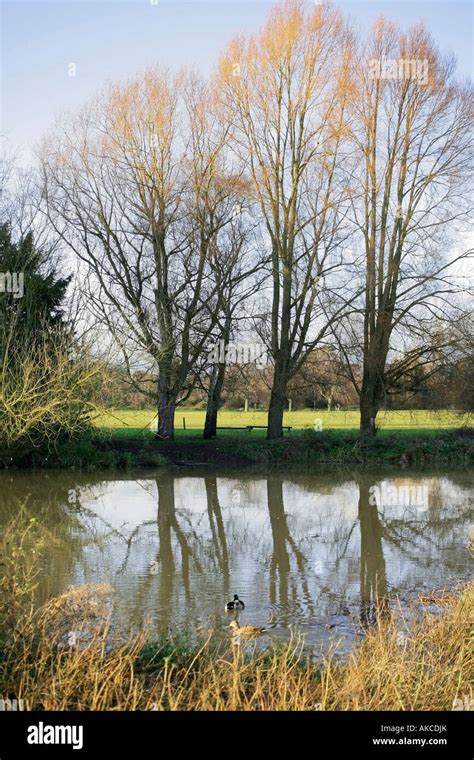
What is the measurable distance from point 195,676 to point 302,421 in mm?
41126

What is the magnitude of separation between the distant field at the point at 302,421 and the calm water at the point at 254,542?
356cm

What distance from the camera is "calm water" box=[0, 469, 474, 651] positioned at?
34.9 feet

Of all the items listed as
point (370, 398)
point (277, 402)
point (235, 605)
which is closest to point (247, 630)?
point (235, 605)

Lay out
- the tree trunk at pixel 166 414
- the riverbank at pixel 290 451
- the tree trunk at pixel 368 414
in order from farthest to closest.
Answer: the tree trunk at pixel 368 414 → the tree trunk at pixel 166 414 → the riverbank at pixel 290 451

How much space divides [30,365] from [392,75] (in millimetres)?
17078

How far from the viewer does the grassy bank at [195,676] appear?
604 cm

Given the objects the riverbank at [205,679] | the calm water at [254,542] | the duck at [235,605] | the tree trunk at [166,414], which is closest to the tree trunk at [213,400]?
the tree trunk at [166,414]

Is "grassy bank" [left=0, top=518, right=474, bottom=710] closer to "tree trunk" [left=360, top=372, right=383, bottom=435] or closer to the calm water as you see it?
the calm water

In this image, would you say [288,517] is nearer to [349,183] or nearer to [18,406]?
[18,406]

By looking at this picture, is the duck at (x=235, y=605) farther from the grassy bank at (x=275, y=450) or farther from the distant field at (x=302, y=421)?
the grassy bank at (x=275, y=450)

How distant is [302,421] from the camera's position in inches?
1875

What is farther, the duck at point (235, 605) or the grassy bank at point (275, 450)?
the grassy bank at point (275, 450)

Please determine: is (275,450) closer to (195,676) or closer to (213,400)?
(213,400)
